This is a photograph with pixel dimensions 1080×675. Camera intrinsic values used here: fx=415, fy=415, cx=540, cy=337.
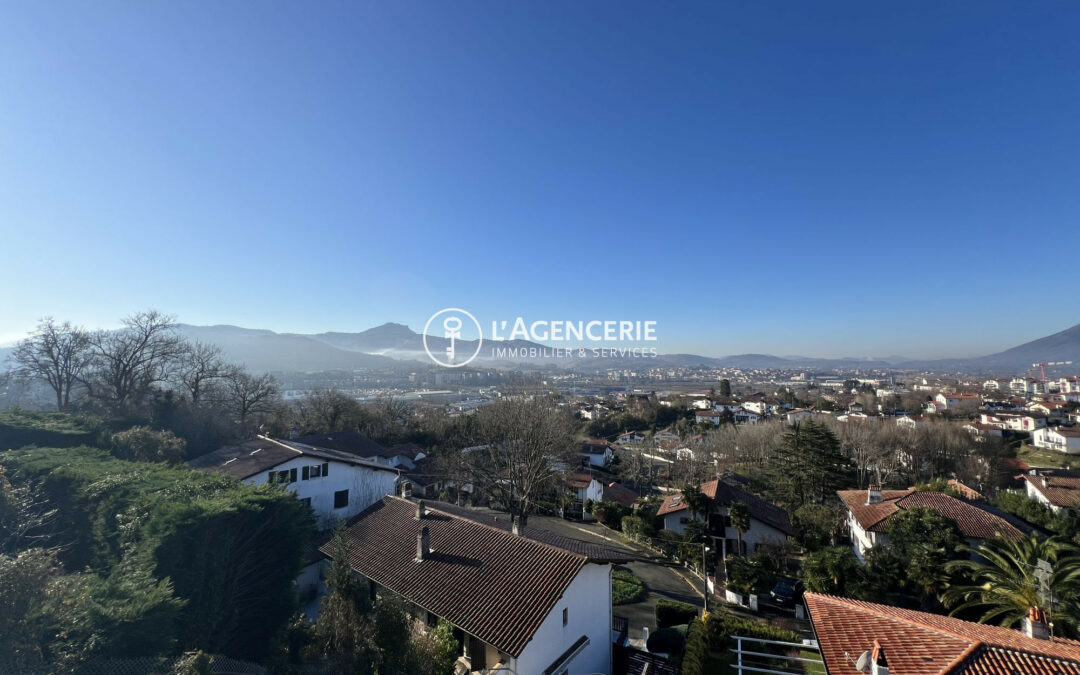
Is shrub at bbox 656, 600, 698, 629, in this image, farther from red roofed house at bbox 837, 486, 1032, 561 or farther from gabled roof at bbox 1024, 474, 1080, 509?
gabled roof at bbox 1024, 474, 1080, 509

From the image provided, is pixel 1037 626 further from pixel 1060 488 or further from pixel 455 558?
pixel 1060 488

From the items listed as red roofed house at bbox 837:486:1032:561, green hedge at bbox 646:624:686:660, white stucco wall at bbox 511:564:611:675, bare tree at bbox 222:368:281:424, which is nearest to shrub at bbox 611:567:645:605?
green hedge at bbox 646:624:686:660

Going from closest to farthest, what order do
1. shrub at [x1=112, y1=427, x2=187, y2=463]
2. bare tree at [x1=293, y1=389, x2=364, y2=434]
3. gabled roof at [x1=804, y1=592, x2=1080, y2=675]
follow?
gabled roof at [x1=804, y1=592, x2=1080, y2=675] < shrub at [x1=112, y1=427, x2=187, y2=463] < bare tree at [x1=293, y1=389, x2=364, y2=434]

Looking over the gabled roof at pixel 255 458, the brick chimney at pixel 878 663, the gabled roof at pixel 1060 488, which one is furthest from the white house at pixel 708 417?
the brick chimney at pixel 878 663

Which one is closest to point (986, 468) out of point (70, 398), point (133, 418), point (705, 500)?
point (705, 500)

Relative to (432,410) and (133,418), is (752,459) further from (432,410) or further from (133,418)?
(133,418)

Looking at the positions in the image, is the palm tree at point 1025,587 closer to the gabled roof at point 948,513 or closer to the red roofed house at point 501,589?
the gabled roof at point 948,513
